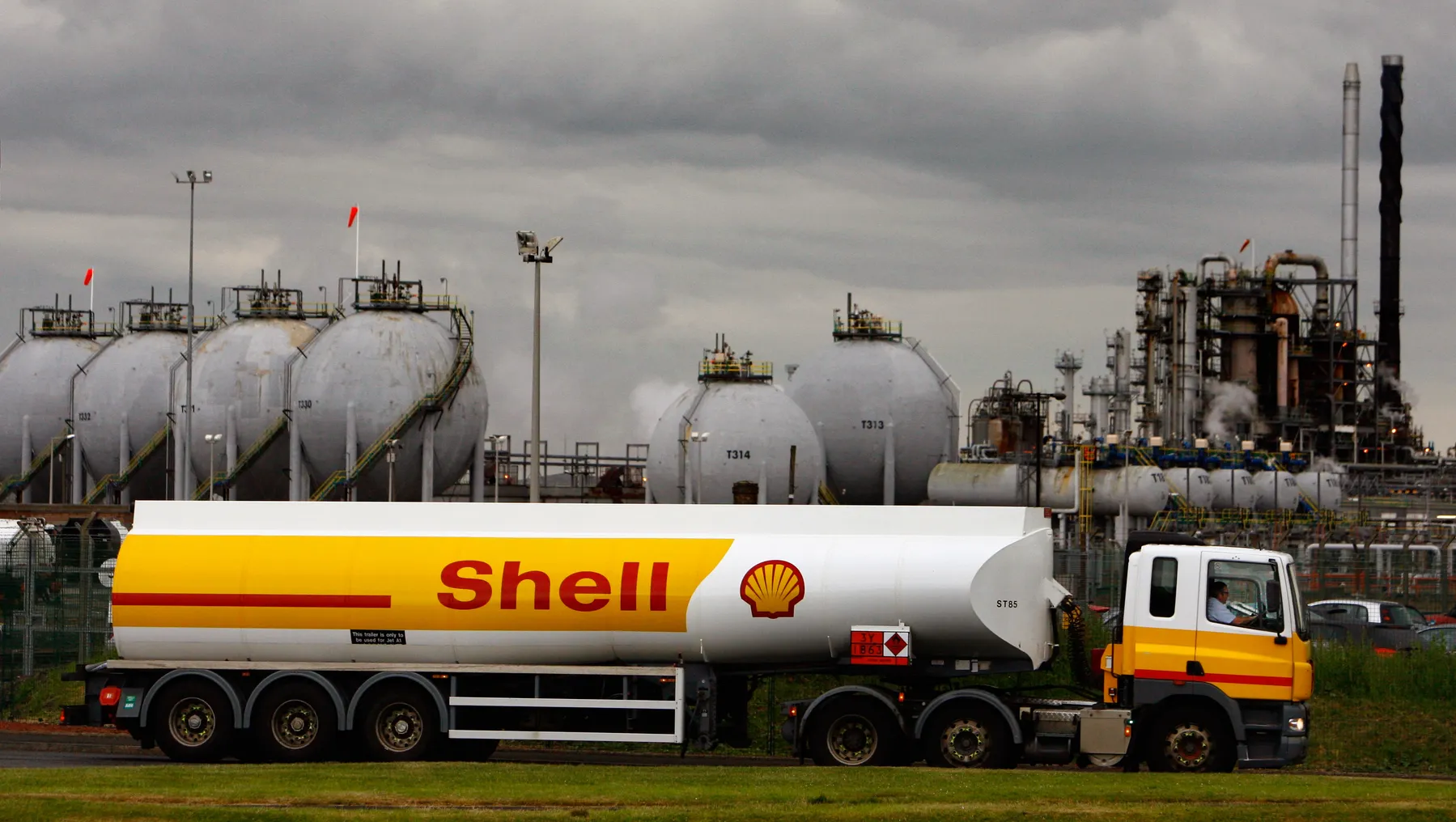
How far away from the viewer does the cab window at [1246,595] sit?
20.9 metres

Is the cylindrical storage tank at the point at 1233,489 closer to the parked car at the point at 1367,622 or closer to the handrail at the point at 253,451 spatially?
the parked car at the point at 1367,622

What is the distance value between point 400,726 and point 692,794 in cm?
615

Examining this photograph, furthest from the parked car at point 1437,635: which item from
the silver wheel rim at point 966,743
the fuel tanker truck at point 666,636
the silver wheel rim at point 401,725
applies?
the silver wheel rim at point 401,725

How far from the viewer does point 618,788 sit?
1814 cm

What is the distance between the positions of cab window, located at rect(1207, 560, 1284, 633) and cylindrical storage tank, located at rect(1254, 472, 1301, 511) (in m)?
59.5

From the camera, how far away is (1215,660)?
2091cm

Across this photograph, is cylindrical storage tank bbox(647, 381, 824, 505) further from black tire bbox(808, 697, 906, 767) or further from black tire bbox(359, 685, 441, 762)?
black tire bbox(808, 697, 906, 767)

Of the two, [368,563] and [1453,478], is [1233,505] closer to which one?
[1453,478]

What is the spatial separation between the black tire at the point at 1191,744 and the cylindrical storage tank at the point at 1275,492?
5963cm

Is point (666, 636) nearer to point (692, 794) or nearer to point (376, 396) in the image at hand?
point (692, 794)

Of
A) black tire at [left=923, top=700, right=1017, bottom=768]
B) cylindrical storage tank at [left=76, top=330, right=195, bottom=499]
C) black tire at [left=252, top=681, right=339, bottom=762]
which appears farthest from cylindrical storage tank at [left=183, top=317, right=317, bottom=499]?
black tire at [left=923, top=700, right=1017, bottom=768]

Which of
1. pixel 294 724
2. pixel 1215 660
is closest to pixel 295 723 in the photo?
pixel 294 724

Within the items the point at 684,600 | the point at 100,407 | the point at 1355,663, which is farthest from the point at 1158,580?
the point at 100,407

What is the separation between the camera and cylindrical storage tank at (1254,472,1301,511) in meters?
78.5
